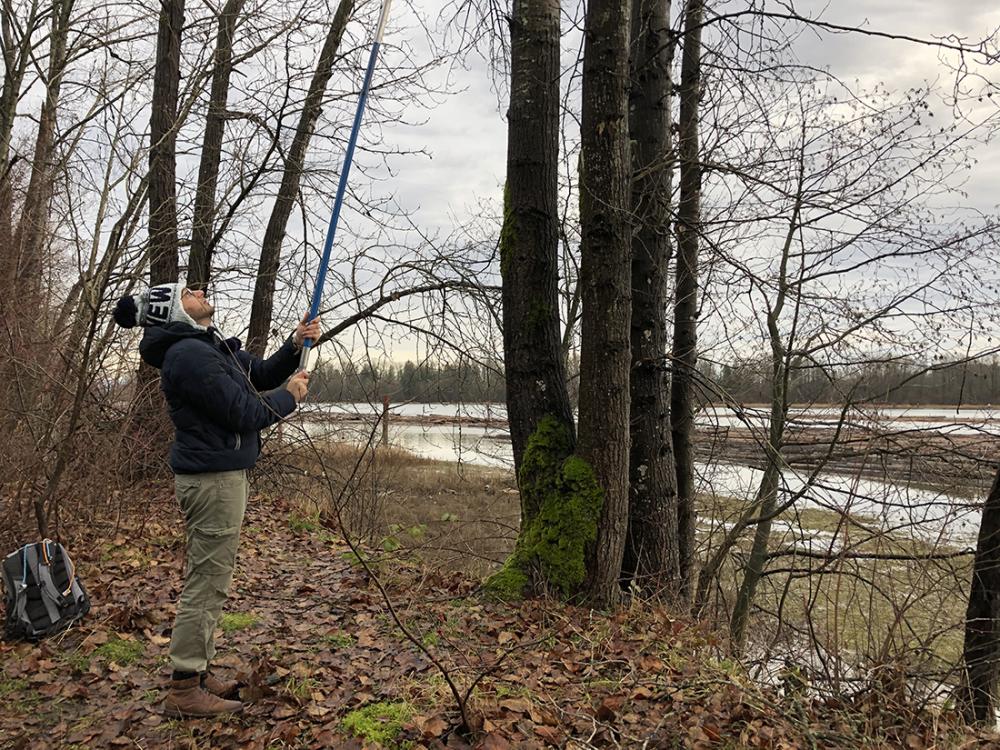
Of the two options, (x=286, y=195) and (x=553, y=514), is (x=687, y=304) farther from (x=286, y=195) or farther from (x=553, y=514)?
(x=286, y=195)

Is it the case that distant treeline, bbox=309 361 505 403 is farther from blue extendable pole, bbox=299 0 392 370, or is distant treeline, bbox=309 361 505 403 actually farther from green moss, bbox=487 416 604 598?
blue extendable pole, bbox=299 0 392 370

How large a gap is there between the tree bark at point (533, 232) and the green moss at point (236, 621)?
2213 millimetres

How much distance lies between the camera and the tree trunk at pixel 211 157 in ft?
28.1

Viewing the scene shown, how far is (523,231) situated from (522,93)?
1.07 m

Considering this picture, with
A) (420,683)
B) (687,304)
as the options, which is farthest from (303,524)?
(687,304)

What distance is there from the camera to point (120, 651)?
169 inches

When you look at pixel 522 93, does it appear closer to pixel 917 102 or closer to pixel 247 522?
pixel 917 102

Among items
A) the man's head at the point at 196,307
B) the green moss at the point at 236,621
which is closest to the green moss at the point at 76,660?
the green moss at the point at 236,621

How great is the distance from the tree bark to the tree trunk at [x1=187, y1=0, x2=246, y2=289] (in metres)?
4.45

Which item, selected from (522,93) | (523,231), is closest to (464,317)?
(523,231)

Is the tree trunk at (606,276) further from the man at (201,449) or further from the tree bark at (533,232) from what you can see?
the man at (201,449)

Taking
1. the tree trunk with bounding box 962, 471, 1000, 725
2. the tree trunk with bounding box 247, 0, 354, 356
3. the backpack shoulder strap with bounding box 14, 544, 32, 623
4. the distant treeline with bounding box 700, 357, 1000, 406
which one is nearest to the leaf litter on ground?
the backpack shoulder strap with bounding box 14, 544, 32, 623

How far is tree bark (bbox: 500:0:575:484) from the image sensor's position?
5.30 metres

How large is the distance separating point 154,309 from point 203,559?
4.25 ft
